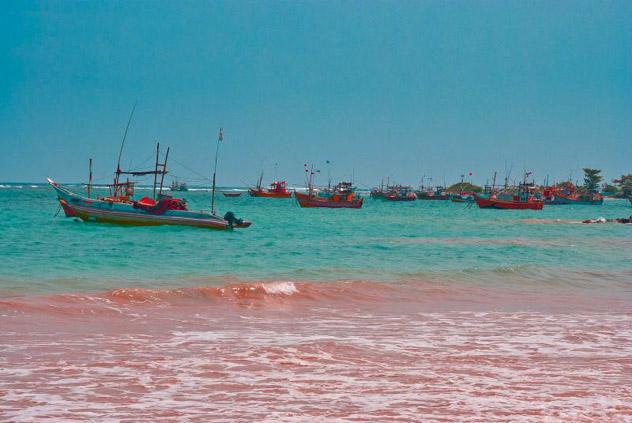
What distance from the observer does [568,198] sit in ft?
490

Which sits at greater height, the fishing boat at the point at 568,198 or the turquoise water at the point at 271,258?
the fishing boat at the point at 568,198

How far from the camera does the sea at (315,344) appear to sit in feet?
21.6

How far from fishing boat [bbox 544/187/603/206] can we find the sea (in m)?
129

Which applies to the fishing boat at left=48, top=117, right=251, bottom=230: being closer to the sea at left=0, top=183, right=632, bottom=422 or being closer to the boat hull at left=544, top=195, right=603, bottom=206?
the sea at left=0, top=183, right=632, bottom=422

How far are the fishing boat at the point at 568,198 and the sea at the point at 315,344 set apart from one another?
424ft

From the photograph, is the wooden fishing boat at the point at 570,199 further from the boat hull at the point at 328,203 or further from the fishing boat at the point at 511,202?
the boat hull at the point at 328,203

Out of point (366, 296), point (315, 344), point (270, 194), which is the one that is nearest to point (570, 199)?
point (270, 194)

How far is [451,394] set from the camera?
7.03 m

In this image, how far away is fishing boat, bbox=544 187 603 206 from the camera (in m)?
145

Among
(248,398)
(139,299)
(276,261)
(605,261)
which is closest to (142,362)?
(248,398)

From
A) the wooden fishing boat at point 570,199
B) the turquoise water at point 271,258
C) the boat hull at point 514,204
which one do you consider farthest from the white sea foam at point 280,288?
the wooden fishing boat at point 570,199

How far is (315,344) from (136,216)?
3443cm

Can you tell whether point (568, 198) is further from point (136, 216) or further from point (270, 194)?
point (136, 216)

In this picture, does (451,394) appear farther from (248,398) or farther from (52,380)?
(52,380)
